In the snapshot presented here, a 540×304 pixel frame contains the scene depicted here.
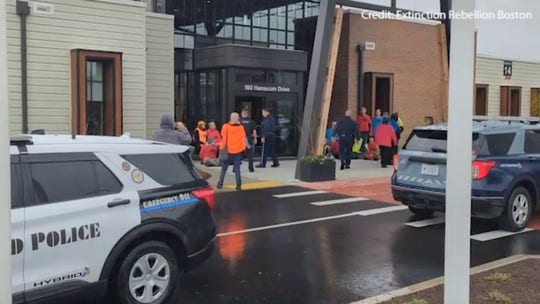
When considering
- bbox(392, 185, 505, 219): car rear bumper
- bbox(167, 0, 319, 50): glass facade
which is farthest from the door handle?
bbox(167, 0, 319, 50): glass facade

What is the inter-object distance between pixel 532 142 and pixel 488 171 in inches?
51.7

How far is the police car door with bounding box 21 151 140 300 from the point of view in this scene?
4418 mm

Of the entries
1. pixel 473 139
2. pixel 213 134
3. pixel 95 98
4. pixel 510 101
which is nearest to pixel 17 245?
pixel 473 139

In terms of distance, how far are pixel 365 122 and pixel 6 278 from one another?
18876 millimetres

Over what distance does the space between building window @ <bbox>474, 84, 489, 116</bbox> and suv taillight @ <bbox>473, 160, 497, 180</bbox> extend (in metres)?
19.8

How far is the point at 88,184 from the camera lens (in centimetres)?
486

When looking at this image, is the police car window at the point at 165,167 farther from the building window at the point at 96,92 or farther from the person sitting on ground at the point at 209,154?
the person sitting on ground at the point at 209,154

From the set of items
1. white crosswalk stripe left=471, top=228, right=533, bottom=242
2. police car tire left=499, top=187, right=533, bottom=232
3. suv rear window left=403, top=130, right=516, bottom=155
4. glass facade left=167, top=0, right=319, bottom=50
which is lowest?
Answer: white crosswalk stripe left=471, top=228, right=533, bottom=242

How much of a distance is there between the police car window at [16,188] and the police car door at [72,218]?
3.4 inches

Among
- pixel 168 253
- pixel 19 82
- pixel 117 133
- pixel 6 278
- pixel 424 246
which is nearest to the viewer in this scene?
pixel 6 278

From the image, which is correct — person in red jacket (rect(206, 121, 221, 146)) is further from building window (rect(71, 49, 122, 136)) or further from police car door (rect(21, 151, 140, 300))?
police car door (rect(21, 151, 140, 300))

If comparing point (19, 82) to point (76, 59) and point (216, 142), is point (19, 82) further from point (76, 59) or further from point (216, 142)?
point (216, 142)

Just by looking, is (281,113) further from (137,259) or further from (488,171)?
(137,259)

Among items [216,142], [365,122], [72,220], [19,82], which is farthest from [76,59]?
[72,220]
